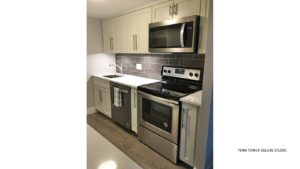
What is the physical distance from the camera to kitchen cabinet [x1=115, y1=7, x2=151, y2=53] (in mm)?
2258

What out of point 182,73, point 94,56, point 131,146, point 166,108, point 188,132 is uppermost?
point 94,56

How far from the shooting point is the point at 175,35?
5.88 feet

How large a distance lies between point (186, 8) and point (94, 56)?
2163mm

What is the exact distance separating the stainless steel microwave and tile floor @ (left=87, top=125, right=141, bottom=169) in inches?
50.0

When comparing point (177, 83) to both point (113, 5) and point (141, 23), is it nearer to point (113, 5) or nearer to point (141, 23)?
point (141, 23)

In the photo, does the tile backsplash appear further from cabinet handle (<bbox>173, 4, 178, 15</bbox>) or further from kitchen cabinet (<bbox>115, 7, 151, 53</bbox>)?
cabinet handle (<bbox>173, 4, 178, 15</bbox>)

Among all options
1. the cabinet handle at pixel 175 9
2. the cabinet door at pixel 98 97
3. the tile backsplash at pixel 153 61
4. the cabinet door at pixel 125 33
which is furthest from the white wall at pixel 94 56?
the cabinet handle at pixel 175 9

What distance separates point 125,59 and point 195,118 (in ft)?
6.94

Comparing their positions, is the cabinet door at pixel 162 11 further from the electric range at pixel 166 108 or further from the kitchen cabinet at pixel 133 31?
the electric range at pixel 166 108

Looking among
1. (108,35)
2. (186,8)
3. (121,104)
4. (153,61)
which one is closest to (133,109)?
(121,104)

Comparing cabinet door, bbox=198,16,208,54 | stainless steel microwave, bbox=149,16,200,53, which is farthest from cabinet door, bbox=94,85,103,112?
cabinet door, bbox=198,16,208,54
